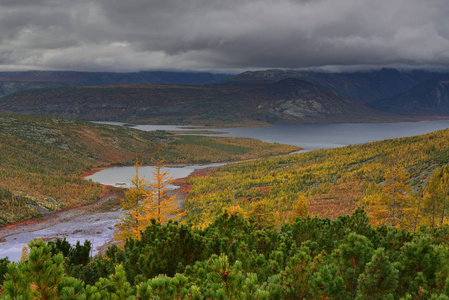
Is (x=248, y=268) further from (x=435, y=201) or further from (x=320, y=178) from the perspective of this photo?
(x=320, y=178)

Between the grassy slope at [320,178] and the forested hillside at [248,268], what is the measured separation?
92.6ft

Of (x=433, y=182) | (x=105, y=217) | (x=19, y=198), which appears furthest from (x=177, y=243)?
(x=19, y=198)

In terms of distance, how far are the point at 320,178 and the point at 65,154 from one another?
240 feet

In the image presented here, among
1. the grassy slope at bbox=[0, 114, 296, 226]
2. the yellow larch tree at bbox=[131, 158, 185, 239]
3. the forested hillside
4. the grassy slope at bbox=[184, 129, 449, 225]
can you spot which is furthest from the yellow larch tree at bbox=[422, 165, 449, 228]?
the grassy slope at bbox=[0, 114, 296, 226]

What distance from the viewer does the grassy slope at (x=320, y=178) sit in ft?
156

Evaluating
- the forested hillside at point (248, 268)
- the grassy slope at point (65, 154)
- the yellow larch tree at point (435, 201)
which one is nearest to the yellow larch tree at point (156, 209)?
the forested hillside at point (248, 268)

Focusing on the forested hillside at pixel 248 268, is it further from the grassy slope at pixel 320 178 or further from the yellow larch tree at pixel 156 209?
the grassy slope at pixel 320 178

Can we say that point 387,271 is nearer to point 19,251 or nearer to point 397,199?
point 397,199

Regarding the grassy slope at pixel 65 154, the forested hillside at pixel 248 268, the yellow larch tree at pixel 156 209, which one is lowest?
the grassy slope at pixel 65 154

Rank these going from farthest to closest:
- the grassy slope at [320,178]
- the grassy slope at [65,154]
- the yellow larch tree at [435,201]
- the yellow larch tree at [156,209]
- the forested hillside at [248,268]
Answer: the grassy slope at [65,154] → the grassy slope at [320,178] → the yellow larch tree at [435,201] → the yellow larch tree at [156,209] → the forested hillside at [248,268]

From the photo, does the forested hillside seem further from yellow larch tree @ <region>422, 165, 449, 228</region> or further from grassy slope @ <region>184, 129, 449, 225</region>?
grassy slope @ <region>184, 129, 449, 225</region>

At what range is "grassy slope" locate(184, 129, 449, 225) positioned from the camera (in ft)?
156

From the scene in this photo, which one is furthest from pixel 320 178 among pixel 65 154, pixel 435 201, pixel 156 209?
pixel 65 154

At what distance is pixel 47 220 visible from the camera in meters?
46.5
